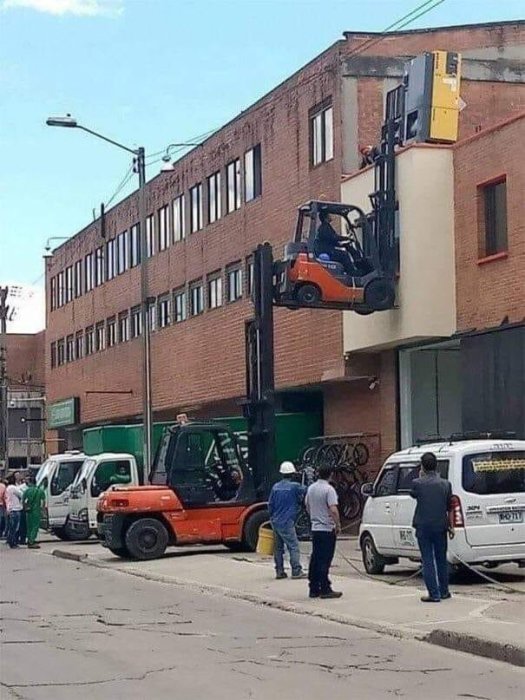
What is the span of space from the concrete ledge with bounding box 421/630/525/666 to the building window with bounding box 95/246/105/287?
4212 centimetres

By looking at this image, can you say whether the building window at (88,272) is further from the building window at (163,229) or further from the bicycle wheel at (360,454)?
the bicycle wheel at (360,454)

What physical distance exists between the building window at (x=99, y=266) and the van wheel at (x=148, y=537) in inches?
1178

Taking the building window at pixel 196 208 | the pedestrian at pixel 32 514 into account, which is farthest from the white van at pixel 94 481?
the building window at pixel 196 208

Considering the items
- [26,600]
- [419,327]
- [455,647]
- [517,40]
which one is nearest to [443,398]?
[419,327]

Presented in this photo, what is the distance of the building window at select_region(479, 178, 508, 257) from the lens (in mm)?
25109

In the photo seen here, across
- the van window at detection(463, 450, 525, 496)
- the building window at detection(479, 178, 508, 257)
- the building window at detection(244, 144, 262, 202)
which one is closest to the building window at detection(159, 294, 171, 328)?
the building window at detection(244, 144, 262, 202)

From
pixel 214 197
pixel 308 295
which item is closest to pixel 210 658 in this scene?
pixel 308 295

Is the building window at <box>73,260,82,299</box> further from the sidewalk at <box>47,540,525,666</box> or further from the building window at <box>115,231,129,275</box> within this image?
the sidewalk at <box>47,540,525,666</box>

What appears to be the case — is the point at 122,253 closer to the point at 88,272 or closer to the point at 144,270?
the point at 88,272

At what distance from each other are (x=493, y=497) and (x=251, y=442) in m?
8.95

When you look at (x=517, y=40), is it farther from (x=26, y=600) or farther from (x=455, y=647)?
(x=455, y=647)

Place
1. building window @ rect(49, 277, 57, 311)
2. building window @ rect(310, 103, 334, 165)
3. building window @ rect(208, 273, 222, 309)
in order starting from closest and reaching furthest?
1. building window @ rect(310, 103, 334, 165)
2. building window @ rect(208, 273, 222, 309)
3. building window @ rect(49, 277, 57, 311)

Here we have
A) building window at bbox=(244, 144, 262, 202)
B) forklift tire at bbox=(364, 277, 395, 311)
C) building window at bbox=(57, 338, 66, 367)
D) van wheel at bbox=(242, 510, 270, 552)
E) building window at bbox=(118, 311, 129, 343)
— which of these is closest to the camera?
van wheel at bbox=(242, 510, 270, 552)

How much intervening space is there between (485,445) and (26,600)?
22.0ft
